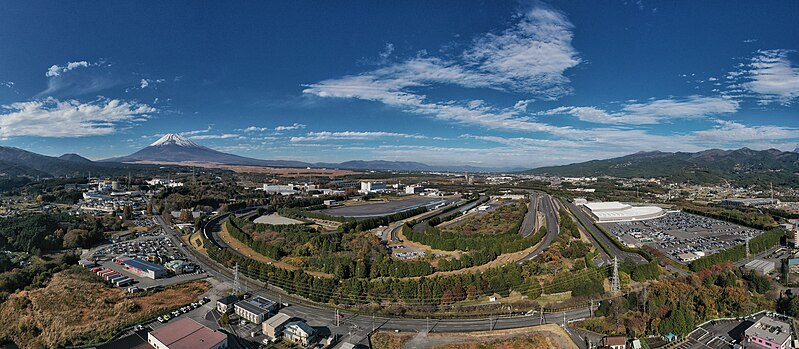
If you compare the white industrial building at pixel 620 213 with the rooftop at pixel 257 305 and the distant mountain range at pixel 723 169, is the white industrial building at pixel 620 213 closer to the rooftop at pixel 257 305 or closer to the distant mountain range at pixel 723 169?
the rooftop at pixel 257 305

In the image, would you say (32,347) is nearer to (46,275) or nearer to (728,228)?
(46,275)

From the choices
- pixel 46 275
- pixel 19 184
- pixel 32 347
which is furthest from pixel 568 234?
pixel 19 184

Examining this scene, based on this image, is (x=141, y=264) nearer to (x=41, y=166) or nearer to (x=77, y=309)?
(x=77, y=309)

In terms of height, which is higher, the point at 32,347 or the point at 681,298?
the point at 681,298

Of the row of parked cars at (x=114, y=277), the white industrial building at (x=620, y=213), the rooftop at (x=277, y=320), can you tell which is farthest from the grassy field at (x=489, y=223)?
the row of parked cars at (x=114, y=277)

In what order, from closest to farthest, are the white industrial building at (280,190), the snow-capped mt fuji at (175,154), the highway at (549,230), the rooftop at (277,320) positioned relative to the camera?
the rooftop at (277,320) → the highway at (549,230) → the white industrial building at (280,190) → the snow-capped mt fuji at (175,154)

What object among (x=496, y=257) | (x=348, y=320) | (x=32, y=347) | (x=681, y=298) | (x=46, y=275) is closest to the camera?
(x=32, y=347)

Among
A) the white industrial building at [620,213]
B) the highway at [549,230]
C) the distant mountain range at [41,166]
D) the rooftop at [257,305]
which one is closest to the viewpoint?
the rooftop at [257,305]
